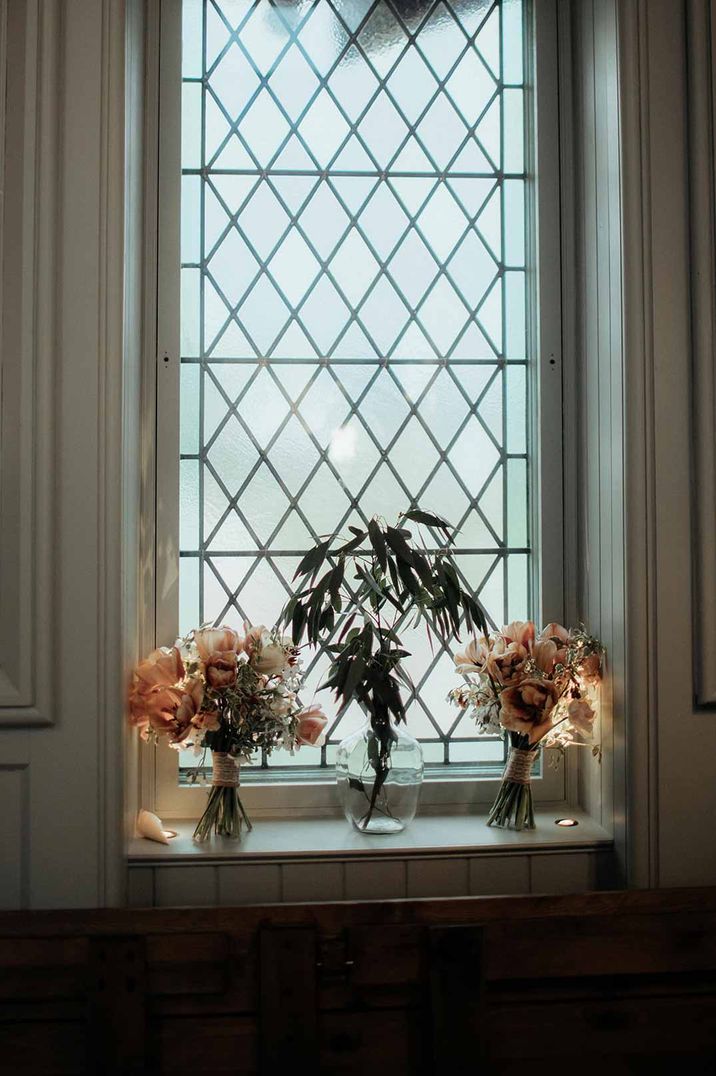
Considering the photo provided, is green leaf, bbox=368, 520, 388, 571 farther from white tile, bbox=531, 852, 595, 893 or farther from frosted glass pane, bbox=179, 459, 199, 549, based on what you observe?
white tile, bbox=531, 852, 595, 893

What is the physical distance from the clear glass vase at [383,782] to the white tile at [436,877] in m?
0.08

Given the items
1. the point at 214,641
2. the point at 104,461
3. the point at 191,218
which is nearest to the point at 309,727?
the point at 214,641

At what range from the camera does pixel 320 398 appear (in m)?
1.98

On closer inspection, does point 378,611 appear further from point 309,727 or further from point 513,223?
point 513,223

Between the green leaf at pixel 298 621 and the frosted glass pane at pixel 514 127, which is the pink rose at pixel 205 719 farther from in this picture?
the frosted glass pane at pixel 514 127

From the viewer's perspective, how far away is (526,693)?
1728 millimetres

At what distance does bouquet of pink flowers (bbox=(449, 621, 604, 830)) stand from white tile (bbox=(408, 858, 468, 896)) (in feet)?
0.50

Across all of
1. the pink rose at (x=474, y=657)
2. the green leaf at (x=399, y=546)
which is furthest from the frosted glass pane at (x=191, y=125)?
the pink rose at (x=474, y=657)

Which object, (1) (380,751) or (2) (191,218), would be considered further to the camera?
(2) (191,218)

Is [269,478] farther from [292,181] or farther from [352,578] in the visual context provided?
[292,181]

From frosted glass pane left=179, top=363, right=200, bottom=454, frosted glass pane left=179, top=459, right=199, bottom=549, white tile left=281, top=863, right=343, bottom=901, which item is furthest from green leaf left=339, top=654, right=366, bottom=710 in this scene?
frosted glass pane left=179, top=363, right=200, bottom=454

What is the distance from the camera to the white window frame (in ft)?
6.29

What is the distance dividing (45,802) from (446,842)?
73 cm

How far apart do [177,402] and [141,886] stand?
37.1 inches
